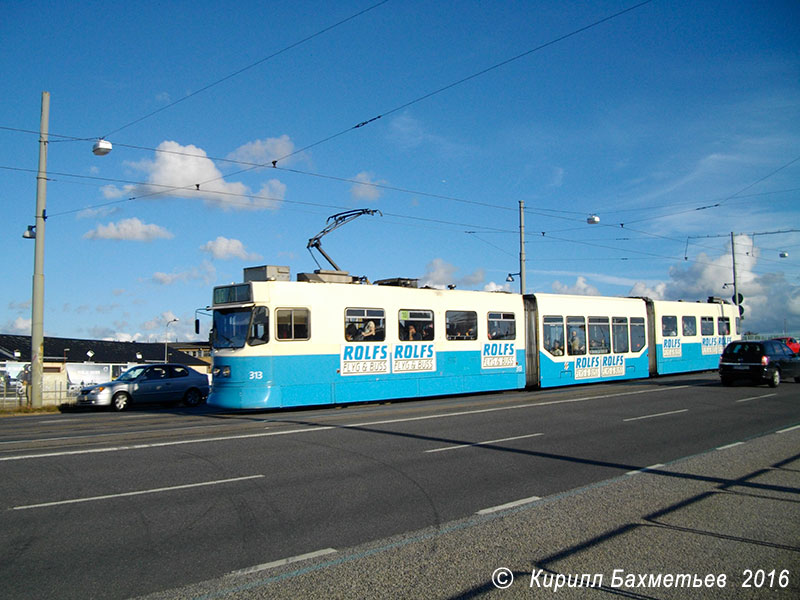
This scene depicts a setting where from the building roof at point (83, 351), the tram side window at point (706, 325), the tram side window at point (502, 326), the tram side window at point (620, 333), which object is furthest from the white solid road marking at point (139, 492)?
the building roof at point (83, 351)

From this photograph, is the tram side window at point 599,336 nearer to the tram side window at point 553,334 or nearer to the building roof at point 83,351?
the tram side window at point 553,334

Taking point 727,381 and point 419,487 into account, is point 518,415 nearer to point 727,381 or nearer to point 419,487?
point 419,487

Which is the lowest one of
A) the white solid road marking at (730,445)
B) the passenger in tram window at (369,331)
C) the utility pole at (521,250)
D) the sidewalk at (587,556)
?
the sidewalk at (587,556)

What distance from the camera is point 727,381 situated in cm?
2330

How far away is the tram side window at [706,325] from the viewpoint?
31.1 metres

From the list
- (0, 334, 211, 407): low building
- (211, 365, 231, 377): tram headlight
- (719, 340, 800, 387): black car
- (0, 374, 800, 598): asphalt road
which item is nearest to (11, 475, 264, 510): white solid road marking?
(0, 374, 800, 598): asphalt road

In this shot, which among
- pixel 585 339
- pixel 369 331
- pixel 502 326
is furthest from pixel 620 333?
pixel 369 331

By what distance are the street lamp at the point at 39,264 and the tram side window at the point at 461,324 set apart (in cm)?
1296

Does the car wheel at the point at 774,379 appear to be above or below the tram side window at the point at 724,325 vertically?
below

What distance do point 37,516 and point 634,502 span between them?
6255 millimetres

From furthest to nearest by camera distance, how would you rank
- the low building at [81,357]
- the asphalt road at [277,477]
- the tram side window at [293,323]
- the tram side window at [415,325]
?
the low building at [81,357]
the tram side window at [415,325]
the tram side window at [293,323]
the asphalt road at [277,477]

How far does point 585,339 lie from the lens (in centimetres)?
2452

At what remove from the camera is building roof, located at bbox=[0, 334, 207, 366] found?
6031 centimetres

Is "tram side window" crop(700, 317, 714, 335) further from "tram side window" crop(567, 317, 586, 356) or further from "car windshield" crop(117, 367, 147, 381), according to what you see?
"car windshield" crop(117, 367, 147, 381)
